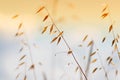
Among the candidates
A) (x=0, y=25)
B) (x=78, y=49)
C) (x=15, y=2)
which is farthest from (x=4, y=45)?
(x=78, y=49)

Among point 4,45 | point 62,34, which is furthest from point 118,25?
point 4,45

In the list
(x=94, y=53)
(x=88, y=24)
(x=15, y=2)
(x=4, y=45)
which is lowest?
(x=94, y=53)

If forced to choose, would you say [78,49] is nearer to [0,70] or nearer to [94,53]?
[94,53]

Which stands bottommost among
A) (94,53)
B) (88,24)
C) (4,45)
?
(94,53)

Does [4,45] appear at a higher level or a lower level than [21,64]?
higher

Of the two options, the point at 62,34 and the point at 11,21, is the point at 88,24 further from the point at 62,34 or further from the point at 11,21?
the point at 11,21

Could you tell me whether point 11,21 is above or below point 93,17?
above

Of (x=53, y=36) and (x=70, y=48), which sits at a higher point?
(x=53, y=36)

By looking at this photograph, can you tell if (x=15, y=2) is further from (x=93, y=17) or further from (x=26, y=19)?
(x=93, y=17)
